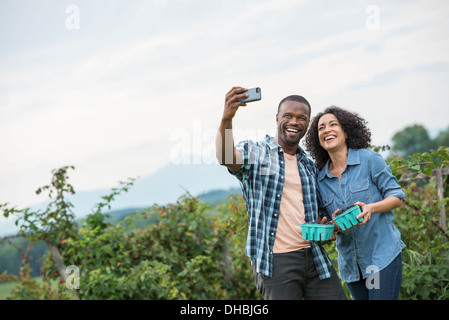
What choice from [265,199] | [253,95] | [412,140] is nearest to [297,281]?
[265,199]

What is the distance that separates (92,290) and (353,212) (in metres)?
3.41

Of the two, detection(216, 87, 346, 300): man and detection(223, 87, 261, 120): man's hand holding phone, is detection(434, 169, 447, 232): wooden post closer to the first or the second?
detection(216, 87, 346, 300): man

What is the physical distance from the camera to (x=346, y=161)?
2.65 meters

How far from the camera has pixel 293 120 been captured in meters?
2.54

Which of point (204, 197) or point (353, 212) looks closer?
point (353, 212)

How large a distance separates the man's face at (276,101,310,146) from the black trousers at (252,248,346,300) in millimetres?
594

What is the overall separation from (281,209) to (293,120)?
0.47 m

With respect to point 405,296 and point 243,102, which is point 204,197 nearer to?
point 405,296

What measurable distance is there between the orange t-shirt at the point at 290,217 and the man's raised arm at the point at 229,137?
0.32 m

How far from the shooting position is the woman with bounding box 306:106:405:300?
2.41 m

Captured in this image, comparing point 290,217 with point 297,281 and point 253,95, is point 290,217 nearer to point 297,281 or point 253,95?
point 297,281

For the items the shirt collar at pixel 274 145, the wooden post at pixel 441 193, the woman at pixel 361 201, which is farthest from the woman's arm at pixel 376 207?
the wooden post at pixel 441 193

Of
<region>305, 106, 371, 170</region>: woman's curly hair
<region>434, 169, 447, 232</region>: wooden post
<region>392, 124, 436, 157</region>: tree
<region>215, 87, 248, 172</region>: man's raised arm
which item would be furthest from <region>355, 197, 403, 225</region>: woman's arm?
<region>392, 124, 436, 157</region>: tree
